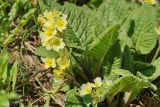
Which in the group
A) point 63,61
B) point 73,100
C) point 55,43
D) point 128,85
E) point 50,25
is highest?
point 50,25

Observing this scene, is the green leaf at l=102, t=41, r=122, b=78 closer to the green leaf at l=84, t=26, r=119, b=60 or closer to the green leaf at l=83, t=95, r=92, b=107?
the green leaf at l=84, t=26, r=119, b=60

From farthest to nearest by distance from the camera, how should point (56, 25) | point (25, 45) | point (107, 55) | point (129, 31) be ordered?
point (25, 45) < point (129, 31) < point (107, 55) < point (56, 25)

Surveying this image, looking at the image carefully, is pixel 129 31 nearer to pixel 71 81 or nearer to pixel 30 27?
pixel 71 81

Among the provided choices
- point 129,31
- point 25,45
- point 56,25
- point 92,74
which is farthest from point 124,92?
point 25,45

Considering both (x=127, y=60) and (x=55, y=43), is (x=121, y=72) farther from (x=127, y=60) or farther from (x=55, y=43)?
(x=55, y=43)

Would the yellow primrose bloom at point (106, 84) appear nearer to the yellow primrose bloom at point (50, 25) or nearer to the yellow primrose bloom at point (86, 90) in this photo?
the yellow primrose bloom at point (86, 90)

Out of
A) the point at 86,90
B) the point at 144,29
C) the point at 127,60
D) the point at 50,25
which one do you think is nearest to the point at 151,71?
the point at 127,60

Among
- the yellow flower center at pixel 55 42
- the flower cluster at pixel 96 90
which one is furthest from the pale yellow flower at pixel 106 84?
the yellow flower center at pixel 55 42

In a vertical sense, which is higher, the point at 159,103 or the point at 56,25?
the point at 56,25
